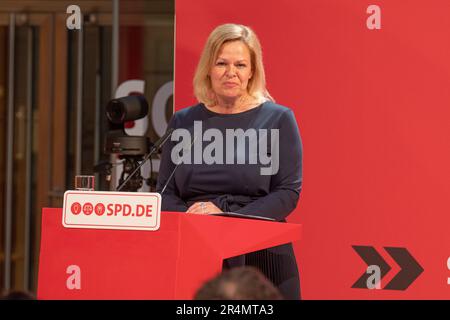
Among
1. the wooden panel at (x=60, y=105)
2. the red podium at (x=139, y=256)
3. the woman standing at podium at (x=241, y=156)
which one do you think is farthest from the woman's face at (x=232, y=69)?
the wooden panel at (x=60, y=105)

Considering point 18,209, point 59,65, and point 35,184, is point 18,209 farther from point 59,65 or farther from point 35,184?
point 59,65

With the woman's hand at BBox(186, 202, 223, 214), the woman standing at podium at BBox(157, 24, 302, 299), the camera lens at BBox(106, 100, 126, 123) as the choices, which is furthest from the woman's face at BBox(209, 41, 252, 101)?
the camera lens at BBox(106, 100, 126, 123)

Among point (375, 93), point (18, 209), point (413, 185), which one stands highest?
point (375, 93)

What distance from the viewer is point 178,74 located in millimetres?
4441

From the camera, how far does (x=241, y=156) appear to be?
10.5 ft

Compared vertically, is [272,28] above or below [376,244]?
above

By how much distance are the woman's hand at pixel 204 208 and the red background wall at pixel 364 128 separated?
1.24 m

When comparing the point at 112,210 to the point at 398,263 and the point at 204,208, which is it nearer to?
the point at 204,208

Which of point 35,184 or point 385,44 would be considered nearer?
point 385,44

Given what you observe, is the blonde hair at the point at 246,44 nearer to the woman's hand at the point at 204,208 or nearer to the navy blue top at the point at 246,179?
the navy blue top at the point at 246,179

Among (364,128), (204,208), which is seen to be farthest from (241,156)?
(364,128)

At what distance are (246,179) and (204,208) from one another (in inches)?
7.4
